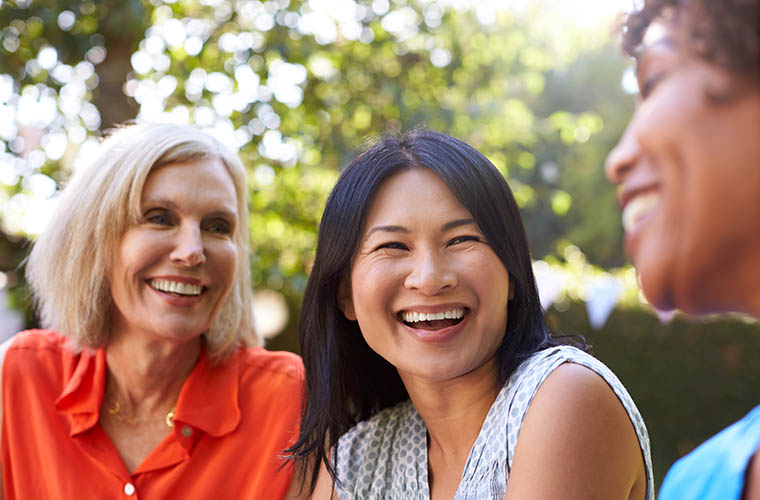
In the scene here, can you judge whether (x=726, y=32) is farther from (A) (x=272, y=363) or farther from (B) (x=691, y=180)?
(A) (x=272, y=363)

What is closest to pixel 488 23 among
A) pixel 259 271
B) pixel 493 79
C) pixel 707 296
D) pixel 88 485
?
pixel 493 79

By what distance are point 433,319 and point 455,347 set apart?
92mm

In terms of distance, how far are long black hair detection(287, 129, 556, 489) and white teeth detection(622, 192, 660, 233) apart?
1.10m

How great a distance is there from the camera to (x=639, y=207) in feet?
2.58

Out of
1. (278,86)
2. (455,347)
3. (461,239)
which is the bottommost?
(455,347)

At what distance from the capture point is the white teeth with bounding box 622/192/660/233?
0.77 meters

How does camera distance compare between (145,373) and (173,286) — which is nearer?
(173,286)

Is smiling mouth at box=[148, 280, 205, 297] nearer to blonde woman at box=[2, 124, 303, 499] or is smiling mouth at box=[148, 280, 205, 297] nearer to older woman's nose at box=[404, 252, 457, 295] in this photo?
blonde woman at box=[2, 124, 303, 499]

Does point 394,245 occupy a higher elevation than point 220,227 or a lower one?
lower

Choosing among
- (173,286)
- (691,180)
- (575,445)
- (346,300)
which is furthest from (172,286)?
(691,180)

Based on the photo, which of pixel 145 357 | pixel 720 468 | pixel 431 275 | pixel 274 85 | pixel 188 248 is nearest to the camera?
pixel 720 468

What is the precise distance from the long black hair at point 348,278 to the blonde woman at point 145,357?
9.6 inches

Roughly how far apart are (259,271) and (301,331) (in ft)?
9.20

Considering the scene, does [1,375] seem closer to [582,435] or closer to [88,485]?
[88,485]
